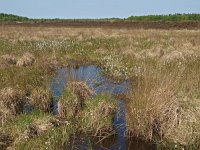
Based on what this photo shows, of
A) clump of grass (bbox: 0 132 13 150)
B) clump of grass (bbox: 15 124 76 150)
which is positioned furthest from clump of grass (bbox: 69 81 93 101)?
clump of grass (bbox: 0 132 13 150)

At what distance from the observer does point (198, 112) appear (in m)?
8.20

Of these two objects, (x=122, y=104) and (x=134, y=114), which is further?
(x=122, y=104)

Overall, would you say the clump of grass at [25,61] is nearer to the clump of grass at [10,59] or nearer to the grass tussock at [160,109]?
the clump of grass at [10,59]

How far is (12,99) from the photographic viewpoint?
10.7 m

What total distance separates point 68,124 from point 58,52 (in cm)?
1355

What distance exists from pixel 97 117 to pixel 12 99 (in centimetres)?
Answer: 275

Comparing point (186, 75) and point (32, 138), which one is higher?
point (186, 75)

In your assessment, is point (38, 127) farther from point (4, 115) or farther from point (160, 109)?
point (160, 109)

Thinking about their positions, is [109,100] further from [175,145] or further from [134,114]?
[175,145]

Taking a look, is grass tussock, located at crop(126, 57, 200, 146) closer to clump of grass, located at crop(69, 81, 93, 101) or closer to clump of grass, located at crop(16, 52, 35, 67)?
clump of grass, located at crop(69, 81, 93, 101)

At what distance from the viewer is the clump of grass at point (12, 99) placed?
10396 millimetres

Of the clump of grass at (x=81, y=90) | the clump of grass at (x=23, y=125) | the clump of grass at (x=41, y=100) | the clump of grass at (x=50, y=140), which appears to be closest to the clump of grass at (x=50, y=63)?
the clump of grass at (x=41, y=100)

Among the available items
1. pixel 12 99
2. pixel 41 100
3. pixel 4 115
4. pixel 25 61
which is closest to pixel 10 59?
pixel 25 61

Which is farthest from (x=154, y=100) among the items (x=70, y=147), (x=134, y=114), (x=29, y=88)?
(x=29, y=88)
